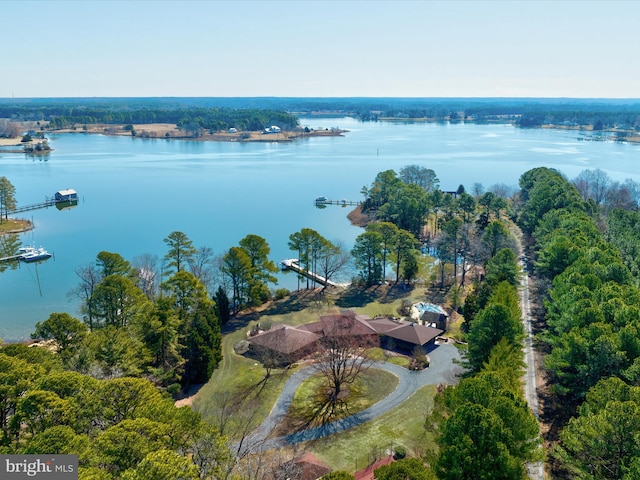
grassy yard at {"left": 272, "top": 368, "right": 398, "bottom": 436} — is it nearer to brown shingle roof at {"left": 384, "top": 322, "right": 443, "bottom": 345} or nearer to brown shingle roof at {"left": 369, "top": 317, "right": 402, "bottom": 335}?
brown shingle roof at {"left": 384, "top": 322, "right": 443, "bottom": 345}

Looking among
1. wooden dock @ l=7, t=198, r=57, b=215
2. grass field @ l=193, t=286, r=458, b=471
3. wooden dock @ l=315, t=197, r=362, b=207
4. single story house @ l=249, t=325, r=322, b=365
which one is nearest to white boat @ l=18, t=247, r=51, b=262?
wooden dock @ l=7, t=198, r=57, b=215

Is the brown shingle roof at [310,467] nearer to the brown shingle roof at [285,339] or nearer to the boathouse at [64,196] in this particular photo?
the brown shingle roof at [285,339]

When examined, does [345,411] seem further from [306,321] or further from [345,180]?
[345,180]

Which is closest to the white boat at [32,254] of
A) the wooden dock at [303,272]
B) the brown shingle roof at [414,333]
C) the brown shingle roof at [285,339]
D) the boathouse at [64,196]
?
the boathouse at [64,196]

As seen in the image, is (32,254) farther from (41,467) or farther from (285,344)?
(41,467)

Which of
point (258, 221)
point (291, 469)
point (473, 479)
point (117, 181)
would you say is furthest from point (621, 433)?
point (117, 181)
